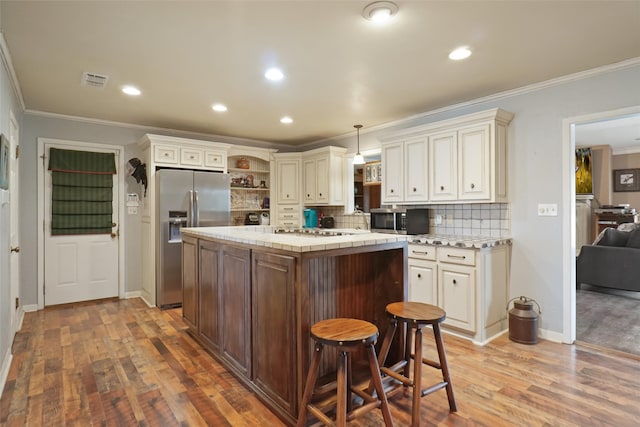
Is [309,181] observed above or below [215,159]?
below

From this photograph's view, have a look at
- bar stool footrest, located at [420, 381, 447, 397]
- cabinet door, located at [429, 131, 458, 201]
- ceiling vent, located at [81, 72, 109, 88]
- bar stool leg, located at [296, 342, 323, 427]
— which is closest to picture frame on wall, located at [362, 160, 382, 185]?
cabinet door, located at [429, 131, 458, 201]

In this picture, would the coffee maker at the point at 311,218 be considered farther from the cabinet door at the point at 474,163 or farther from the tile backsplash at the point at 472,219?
the cabinet door at the point at 474,163

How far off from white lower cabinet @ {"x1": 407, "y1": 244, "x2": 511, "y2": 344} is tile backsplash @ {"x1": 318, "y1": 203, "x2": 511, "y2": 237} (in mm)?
262

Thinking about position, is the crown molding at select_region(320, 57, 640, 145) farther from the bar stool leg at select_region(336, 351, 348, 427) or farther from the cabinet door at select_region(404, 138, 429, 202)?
the bar stool leg at select_region(336, 351, 348, 427)

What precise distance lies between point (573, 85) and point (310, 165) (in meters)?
3.56

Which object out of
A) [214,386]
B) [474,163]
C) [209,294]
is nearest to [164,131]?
[209,294]

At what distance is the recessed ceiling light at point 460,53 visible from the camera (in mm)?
2551

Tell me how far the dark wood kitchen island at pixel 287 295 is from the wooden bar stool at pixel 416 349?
23cm

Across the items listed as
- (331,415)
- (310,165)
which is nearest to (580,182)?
(310,165)

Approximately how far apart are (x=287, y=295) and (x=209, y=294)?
4.13 feet

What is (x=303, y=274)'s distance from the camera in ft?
5.92

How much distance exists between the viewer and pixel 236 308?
7.97ft

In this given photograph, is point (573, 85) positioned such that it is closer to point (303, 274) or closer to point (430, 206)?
point (430, 206)

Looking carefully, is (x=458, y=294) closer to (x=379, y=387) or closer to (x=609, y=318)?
(x=379, y=387)
